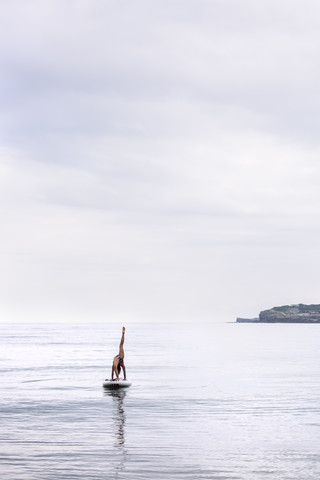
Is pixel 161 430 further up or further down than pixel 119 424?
further down

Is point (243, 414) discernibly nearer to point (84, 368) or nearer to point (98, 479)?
point (98, 479)

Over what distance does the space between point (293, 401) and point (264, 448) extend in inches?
709

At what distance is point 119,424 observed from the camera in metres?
34.0

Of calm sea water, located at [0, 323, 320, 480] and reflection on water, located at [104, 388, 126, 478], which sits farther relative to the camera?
reflection on water, located at [104, 388, 126, 478]

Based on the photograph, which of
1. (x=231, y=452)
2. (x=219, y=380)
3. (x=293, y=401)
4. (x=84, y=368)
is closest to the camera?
(x=231, y=452)

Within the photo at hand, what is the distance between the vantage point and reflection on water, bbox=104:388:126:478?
2420 cm

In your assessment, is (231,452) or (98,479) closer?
(98,479)

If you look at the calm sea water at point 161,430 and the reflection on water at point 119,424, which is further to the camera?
the reflection on water at point 119,424

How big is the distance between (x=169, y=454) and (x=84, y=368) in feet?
180

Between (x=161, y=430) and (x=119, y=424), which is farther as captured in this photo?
(x=119, y=424)

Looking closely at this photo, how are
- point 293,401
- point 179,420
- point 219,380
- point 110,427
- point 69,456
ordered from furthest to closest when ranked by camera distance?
point 219,380 → point 293,401 → point 179,420 → point 110,427 → point 69,456

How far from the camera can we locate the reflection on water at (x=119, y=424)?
24.2m

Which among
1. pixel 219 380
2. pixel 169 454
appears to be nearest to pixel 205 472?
pixel 169 454

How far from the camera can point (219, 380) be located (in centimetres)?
6300
